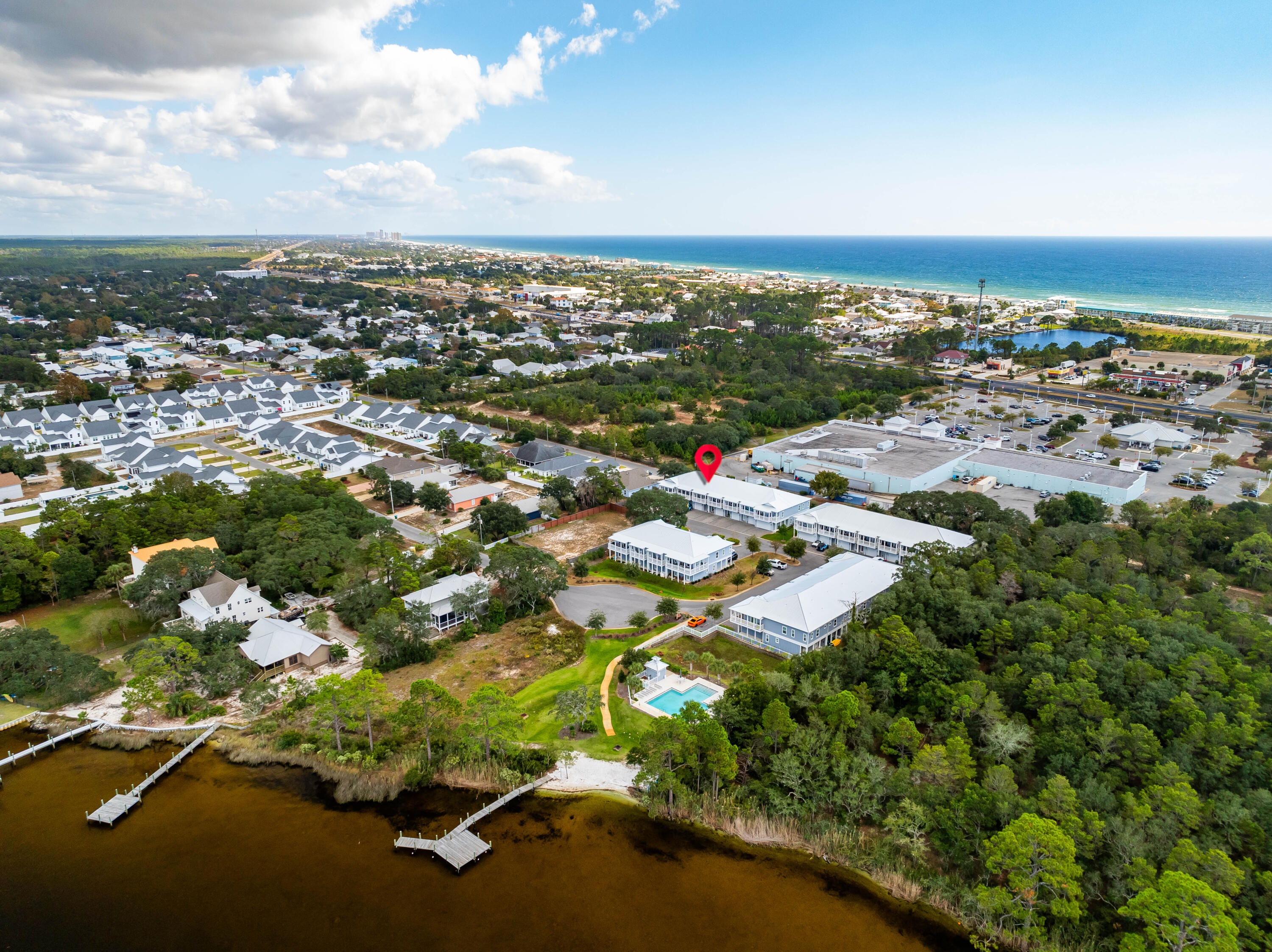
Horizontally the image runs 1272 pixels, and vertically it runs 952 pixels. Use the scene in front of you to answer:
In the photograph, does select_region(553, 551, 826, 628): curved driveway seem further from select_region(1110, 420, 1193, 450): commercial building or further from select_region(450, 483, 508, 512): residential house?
select_region(1110, 420, 1193, 450): commercial building

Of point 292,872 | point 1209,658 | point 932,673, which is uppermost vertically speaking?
point 1209,658

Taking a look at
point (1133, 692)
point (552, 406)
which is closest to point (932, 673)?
point (1133, 692)

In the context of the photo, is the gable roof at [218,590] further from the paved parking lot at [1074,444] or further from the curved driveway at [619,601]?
the paved parking lot at [1074,444]

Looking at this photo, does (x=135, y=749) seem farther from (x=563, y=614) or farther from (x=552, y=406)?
(x=552, y=406)

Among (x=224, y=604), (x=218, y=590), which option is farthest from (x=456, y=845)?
(x=218, y=590)

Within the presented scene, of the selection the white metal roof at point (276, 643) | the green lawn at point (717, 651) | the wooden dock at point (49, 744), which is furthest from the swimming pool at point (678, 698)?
the wooden dock at point (49, 744)

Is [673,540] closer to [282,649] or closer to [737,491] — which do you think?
[737,491]
